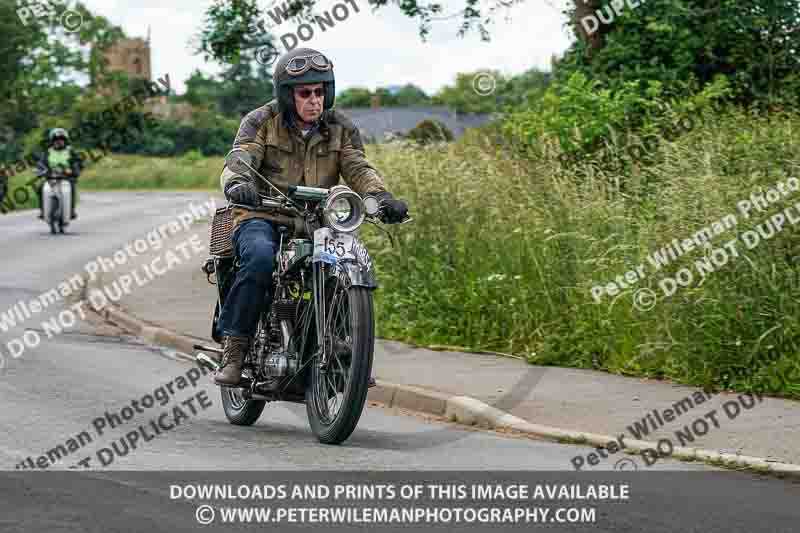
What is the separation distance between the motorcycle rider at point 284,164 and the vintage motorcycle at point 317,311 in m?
0.10

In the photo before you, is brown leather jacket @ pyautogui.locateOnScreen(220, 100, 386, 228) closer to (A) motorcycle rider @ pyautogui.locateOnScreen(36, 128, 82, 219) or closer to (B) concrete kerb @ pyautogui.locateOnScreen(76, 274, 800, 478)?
(B) concrete kerb @ pyautogui.locateOnScreen(76, 274, 800, 478)

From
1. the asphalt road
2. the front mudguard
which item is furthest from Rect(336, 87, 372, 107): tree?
the front mudguard

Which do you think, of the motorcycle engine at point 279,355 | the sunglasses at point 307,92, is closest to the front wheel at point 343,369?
the motorcycle engine at point 279,355

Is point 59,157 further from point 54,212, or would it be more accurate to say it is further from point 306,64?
point 306,64

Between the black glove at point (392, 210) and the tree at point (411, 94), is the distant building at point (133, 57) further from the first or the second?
the black glove at point (392, 210)

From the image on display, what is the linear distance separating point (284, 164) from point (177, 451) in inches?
73.5

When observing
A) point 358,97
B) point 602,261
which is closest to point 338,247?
point 602,261

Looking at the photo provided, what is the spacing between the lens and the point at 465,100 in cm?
10619

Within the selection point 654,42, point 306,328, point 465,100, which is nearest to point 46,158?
point 654,42

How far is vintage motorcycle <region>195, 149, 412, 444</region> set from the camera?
7.72 meters

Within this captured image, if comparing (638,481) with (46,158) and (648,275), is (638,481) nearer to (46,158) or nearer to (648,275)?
(648,275)

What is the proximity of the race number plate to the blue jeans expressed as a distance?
1.62 feet

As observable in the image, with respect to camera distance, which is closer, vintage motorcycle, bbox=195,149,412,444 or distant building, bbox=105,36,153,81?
vintage motorcycle, bbox=195,149,412,444

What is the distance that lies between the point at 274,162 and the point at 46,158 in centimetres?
2300
